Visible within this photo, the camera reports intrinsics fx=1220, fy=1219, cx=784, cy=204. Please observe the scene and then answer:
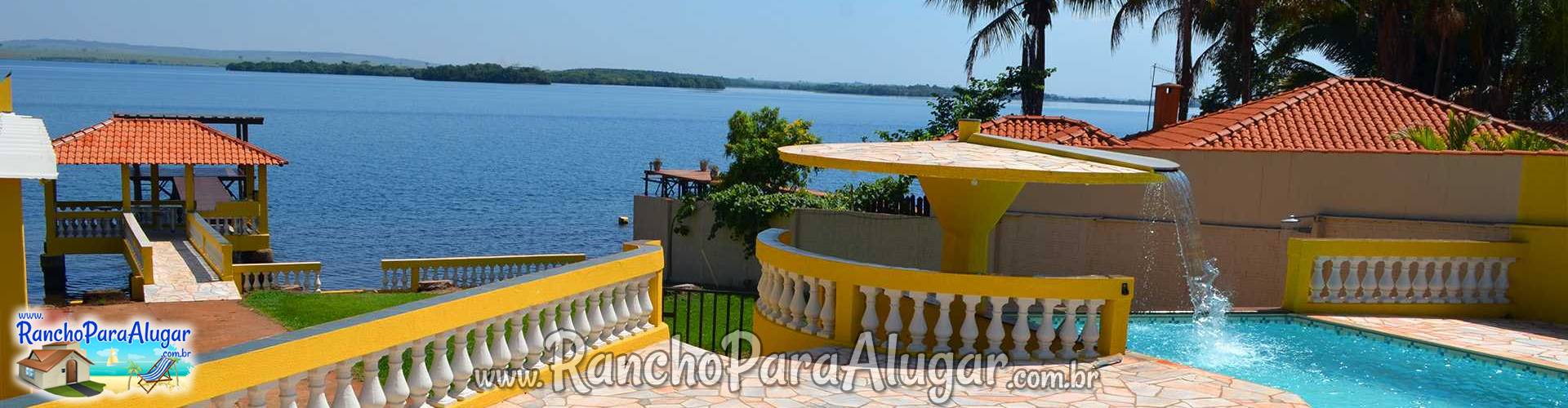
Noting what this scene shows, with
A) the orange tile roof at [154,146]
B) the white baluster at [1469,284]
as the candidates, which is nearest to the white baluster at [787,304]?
the white baluster at [1469,284]

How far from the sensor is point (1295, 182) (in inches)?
658

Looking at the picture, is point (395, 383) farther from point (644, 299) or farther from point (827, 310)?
point (827, 310)

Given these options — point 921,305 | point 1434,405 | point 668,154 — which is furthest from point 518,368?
point 668,154

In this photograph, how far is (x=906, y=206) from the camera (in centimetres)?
2300

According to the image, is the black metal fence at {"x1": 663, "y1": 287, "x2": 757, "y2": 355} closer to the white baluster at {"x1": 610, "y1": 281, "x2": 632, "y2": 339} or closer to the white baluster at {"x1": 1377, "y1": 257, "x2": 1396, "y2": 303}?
the white baluster at {"x1": 610, "y1": 281, "x2": 632, "y2": 339}

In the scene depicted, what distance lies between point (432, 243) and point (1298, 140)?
122 ft

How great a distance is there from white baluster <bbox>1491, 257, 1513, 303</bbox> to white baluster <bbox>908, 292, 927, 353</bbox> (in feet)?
25.9

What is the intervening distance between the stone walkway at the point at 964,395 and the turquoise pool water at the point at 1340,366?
1412mm

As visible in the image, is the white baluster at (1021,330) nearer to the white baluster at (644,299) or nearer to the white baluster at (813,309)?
the white baluster at (813,309)

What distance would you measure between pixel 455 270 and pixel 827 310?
18.2 metres

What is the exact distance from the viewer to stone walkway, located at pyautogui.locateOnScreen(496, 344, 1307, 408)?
8477 mm

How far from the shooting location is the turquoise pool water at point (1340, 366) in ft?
34.2

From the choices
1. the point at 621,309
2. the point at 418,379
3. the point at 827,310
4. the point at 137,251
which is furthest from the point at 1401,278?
the point at 137,251

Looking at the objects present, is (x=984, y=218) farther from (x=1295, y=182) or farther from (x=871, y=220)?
(x=871, y=220)
